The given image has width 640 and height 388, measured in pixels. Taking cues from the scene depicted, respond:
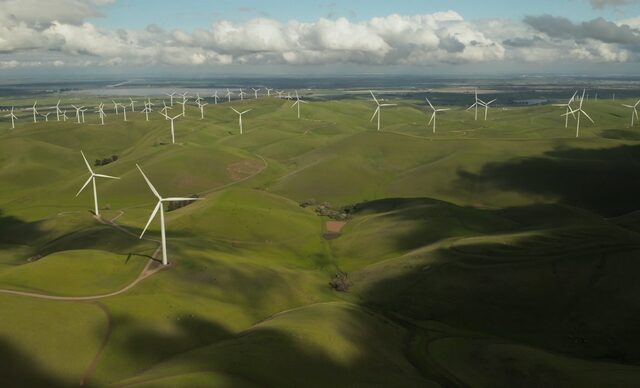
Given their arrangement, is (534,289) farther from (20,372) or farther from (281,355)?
(20,372)

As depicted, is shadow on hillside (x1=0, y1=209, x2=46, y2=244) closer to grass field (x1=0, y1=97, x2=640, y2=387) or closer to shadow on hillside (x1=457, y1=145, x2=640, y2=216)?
grass field (x1=0, y1=97, x2=640, y2=387)

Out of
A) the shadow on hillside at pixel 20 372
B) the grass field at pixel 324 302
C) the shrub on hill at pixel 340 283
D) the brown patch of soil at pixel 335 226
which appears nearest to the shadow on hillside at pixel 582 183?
the grass field at pixel 324 302

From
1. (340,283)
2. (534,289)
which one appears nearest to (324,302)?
(340,283)

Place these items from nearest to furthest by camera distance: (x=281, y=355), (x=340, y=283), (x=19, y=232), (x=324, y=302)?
(x=281, y=355) → (x=324, y=302) → (x=340, y=283) → (x=19, y=232)

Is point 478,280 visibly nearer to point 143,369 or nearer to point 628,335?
point 628,335

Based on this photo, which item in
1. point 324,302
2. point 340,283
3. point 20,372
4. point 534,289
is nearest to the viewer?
point 20,372

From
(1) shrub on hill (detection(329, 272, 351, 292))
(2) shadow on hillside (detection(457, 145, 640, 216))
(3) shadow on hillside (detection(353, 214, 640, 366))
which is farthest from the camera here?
(2) shadow on hillside (detection(457, 145, 640, 216))

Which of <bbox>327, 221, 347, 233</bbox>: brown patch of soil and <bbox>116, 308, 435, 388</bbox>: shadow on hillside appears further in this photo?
<bbox>327, 221, 347, 233</bbox>: brown patch of soil

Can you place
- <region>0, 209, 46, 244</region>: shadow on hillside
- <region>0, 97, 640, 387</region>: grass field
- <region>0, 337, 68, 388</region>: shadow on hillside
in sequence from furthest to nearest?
1. <region>0, 209, 46, 244</region>: shadow on hillside
2. <region>0, 97, 640, 387</region>: grass field
3. <region>0, 337, 68, 388</region>: shadow on hillside

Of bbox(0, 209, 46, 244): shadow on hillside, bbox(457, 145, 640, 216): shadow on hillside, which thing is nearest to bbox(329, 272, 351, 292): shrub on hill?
bbox(0, 209, 46, 244): shadow on hillside
